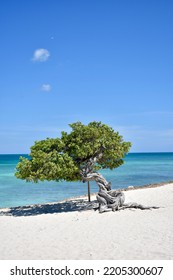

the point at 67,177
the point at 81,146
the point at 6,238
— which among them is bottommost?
the point at 6,238

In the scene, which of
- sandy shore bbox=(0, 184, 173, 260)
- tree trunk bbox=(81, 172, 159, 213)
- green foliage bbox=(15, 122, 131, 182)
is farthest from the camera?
tree trunk bbox=(81, 172, 159, 213)

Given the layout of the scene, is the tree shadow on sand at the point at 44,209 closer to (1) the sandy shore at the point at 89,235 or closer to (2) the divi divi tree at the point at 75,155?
(1) the sandy shore at the point at 89,235

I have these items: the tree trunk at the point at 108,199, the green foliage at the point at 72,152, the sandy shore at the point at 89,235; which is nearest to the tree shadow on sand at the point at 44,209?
the sandy shore at the point at 89,235

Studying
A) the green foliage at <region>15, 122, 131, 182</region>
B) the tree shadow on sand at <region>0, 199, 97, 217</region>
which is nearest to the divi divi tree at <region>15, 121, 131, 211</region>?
the green foliage at <region>15, 122, 131, 182</region>

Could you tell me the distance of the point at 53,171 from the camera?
18625mm

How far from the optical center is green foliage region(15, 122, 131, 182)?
61.7 ft

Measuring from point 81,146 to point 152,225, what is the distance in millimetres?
6432

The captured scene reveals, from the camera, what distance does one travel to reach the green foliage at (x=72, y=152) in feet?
61.7

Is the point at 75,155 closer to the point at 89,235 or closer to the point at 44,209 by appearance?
the point at 44,209

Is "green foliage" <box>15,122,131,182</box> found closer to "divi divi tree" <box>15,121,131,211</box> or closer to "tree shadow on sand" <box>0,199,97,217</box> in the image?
"divi divi tree" <box>15,121,131,211</box>

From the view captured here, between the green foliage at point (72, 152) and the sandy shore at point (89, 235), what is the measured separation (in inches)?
98.2

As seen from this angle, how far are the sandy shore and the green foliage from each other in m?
2.49
